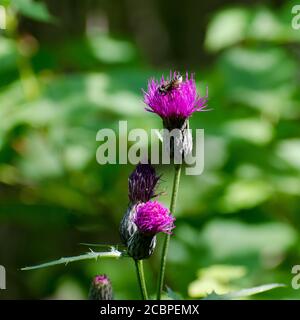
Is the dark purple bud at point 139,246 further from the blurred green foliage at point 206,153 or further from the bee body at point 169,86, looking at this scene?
the blurred green foliage at point 206,153

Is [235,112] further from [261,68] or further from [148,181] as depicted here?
[148,181]

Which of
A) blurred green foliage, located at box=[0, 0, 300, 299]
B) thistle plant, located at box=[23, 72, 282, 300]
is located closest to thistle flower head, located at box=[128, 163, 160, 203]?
thistle plant, located at box=[23, 72, 282, 300]

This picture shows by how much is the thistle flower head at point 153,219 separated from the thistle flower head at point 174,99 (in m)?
0.24

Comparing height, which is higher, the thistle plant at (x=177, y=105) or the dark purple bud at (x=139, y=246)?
the thistle plant at (x=177, y=105)

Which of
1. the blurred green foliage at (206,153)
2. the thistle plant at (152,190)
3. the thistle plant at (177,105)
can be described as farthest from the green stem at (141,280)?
the blurred green foliage at (206,153)

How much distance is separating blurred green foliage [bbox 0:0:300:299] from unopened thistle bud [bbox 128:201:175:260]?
1356 mm

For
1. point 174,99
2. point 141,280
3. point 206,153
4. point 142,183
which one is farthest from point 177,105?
point 206,153

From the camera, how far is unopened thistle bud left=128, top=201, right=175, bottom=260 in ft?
5.44

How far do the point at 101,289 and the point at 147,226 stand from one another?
0.19 meters

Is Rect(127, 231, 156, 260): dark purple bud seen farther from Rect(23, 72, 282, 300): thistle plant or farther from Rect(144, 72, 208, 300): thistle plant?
Rect(144, 72, 208, 300): thistle plant

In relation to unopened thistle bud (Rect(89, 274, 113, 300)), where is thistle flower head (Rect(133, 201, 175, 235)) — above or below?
above

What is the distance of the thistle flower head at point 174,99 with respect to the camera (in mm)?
1750
